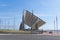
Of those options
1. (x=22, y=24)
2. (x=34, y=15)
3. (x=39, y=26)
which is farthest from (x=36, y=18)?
(x=39, y=26)

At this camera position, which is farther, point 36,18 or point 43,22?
point 43,22

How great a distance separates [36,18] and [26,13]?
4.48 metres

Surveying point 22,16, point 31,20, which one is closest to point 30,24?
point 31,20

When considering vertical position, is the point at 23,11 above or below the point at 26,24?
above

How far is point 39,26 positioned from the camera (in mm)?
87500

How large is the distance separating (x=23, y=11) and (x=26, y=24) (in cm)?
1102

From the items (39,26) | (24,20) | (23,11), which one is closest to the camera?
(23,11)

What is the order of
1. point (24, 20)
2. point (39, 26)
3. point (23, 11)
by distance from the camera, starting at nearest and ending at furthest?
1. point (23, 11)
2. point (24, 20)
3. point (39, 26)

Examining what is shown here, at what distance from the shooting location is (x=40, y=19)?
253 feet

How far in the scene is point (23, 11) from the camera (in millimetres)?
69250

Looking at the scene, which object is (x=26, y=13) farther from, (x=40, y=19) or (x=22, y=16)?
(x=40, y=19)

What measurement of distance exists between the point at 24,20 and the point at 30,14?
13.8ft

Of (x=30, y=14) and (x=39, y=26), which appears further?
(x=39, y=26)

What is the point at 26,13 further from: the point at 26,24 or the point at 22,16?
the point at 26,24
